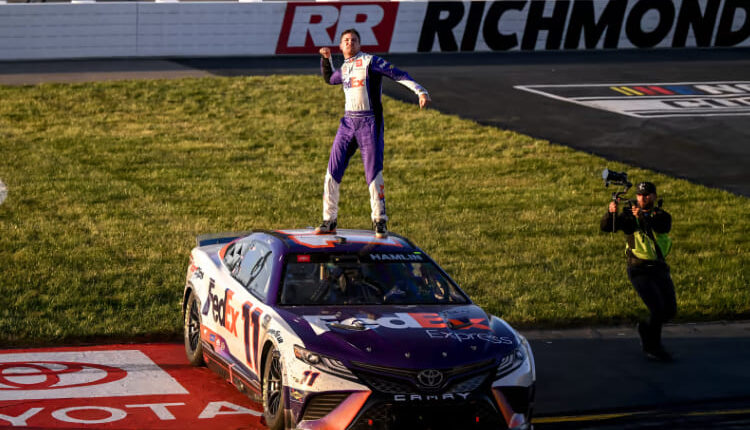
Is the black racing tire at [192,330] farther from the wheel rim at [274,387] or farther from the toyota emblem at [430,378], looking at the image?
the toyota emblem at [430,378]

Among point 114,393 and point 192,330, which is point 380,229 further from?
point 114,393

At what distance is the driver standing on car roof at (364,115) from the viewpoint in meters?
11.7

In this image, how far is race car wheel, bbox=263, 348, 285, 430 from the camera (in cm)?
806

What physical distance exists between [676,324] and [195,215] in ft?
25.8

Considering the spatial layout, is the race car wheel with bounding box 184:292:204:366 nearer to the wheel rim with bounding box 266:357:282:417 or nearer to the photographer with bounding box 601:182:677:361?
the wheel rim with bounding box 266:357:282:417

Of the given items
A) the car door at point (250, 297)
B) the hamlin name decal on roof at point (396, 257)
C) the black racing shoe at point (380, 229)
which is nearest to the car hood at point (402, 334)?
the car door at point (250, 297)

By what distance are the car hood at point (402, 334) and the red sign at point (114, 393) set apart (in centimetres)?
99

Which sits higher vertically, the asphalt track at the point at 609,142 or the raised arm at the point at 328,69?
the raised arm at the point at 328,69

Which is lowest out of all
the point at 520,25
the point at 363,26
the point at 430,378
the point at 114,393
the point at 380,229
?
the point at 114,393

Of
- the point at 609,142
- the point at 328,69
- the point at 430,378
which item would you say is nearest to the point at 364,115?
the point at 328,69

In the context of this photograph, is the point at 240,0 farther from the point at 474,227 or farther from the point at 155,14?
the point at 474,227

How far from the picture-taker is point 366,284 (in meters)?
9.22

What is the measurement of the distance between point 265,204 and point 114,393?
30.2 ft

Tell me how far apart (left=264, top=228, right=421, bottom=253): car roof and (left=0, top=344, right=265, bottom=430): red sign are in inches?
51.7
